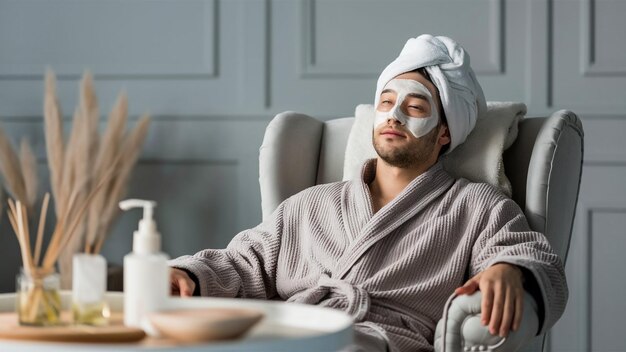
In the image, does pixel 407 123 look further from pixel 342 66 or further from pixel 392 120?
pixel 342 66

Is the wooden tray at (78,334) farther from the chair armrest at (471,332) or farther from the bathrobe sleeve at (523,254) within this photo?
the bathrobe sleeve at (523,254)

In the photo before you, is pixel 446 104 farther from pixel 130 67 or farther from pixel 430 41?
pixel 130 67

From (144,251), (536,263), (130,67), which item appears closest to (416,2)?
(130,67)

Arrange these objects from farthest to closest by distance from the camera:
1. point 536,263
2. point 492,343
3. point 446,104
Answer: point 446,104
point 536,263
point 492,343

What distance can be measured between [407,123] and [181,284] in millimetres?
607

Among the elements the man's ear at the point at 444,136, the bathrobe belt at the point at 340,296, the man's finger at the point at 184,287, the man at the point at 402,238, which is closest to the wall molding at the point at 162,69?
the man at the point at 402,238

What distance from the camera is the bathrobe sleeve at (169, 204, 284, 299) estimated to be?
2031 mm

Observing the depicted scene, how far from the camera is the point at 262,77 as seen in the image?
10.1 ft

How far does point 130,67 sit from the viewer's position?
315 centimetres

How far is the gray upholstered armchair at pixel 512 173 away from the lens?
67.7 inches

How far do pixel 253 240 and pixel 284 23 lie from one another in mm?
1046

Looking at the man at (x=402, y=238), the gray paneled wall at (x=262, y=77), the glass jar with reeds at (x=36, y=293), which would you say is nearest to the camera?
the glass jar with reeds at (x=36, y=293)

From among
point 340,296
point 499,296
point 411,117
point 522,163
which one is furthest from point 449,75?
point 499,296

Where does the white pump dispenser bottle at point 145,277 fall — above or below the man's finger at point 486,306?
above
